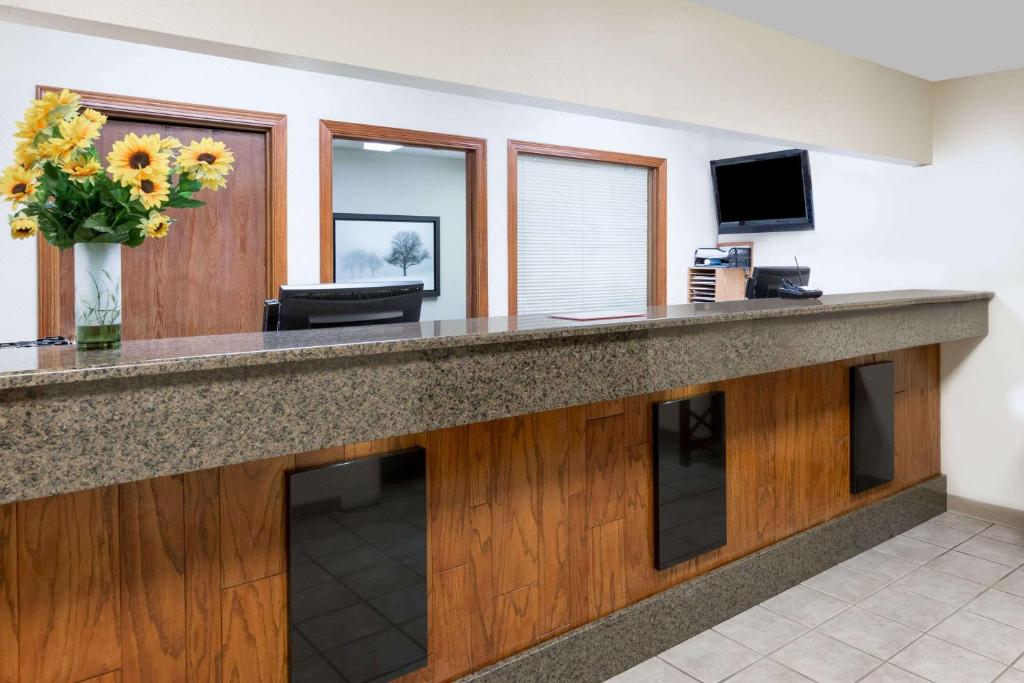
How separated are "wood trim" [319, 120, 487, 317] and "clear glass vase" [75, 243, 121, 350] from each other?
2.40m

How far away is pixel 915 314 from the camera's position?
10.4 ft

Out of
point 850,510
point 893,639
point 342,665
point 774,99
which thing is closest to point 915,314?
point 850,510

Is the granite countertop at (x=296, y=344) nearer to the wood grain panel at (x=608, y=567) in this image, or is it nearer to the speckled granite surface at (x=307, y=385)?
the speckled granite surface at (x=307, y=385)

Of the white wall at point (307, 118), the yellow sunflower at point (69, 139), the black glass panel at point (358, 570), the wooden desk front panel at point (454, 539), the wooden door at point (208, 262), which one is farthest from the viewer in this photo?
the wooden door at point (208, 262)

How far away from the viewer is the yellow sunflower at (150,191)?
1330mm

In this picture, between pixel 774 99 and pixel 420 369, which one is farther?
pixel 774 99

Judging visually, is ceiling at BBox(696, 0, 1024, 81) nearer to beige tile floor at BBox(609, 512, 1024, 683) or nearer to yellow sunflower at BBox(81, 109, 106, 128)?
yellow sunflower at BBox(81, 109, 106, 128)

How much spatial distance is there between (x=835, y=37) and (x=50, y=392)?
10.3ft

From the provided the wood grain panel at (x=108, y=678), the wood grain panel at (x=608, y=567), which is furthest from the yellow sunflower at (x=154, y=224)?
the wood grain panel at (x=608, y=567)

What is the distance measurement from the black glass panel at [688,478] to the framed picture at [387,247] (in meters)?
4.72

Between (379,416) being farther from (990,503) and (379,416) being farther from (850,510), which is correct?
(990,503)

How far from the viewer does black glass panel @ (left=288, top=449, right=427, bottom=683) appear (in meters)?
1.64

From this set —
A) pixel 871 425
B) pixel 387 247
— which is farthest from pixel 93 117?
pixel 387 247

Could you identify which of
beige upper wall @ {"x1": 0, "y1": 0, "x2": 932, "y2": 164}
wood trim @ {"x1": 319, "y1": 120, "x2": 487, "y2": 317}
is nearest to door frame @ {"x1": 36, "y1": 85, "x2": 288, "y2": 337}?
wood trim @ {"x1": 319, "y1": 120, "x2": 487, "y2": 317}
